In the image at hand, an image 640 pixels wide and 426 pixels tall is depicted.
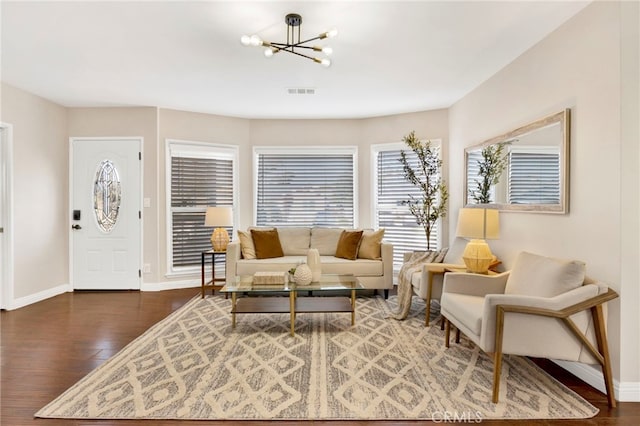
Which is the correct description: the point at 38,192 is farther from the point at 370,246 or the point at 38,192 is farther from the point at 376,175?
the point at 376,175

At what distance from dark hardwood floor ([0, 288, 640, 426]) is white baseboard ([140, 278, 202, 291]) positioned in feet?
0.48

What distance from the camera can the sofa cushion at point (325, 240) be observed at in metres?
5.08

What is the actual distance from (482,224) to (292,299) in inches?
74.1

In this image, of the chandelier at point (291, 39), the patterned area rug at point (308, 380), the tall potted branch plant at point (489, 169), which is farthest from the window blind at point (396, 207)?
the chandelier at point (291, 39)

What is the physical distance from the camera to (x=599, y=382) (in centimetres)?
232

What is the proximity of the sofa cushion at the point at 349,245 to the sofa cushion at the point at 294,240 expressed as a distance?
0.55m

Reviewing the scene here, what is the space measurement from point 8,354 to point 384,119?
520 cm

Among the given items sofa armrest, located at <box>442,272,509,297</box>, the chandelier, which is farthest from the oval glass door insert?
sofa armrest, located at <box>442,272,509,297</box>

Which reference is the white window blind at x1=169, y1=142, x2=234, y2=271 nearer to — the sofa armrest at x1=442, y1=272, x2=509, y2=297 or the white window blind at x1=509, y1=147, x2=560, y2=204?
the sofa armrest at x1=442, y1=272, x2=509, y2=297

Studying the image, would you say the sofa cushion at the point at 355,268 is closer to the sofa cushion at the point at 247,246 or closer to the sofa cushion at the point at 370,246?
→ the sofa cushion at the point at 370,246

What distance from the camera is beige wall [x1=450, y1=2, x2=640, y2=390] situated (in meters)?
2.19

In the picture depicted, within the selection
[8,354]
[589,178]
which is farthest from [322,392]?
[8,354]

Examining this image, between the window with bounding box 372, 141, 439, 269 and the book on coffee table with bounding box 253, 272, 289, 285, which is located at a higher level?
the window with bounding box 372, 141, 439, 269

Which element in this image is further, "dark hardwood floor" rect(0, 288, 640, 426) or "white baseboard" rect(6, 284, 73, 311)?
"white baseboard" rect(6, 284, 73, 311)
